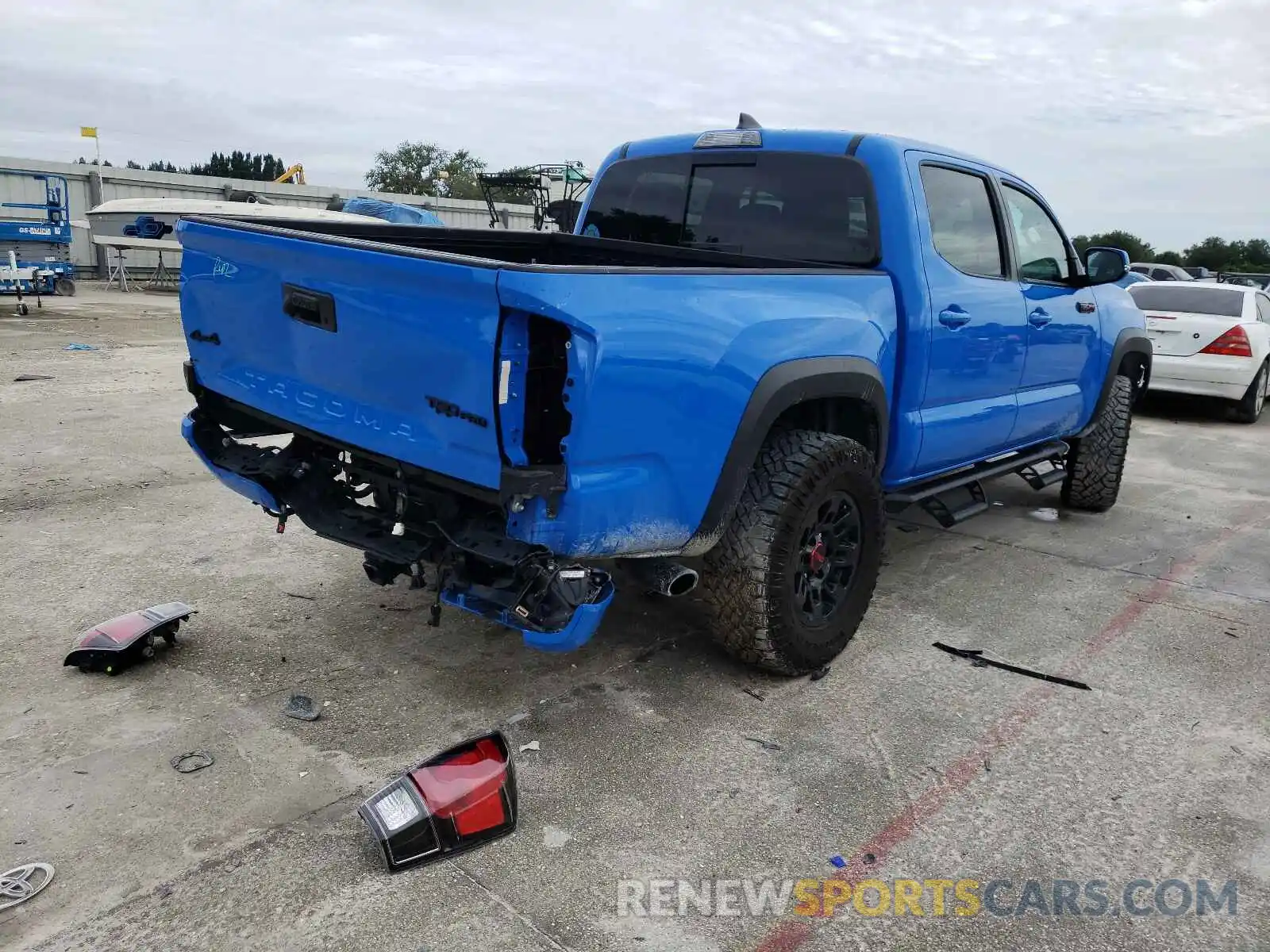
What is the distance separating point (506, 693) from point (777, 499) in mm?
1224

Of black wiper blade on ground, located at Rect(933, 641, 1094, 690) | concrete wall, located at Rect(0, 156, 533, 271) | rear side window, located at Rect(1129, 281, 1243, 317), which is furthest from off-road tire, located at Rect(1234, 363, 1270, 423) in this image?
concrete wall, located at Rect(0, 156, 533, 271)

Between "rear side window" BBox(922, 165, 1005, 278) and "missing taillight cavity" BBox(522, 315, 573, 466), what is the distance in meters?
2.21

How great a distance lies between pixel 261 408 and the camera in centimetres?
334

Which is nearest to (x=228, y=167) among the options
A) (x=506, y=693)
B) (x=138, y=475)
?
(x=138, y=475)

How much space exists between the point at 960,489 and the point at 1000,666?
3.78ft

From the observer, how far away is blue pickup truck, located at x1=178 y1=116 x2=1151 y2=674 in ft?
8.71

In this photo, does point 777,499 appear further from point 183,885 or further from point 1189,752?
point 183,885

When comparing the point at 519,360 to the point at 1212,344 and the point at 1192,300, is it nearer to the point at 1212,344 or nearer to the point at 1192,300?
the point at 1212,344

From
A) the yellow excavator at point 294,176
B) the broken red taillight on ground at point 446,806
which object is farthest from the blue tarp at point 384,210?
the broken red taillight on ground at point 446,806

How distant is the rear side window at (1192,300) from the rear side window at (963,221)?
7082 mm

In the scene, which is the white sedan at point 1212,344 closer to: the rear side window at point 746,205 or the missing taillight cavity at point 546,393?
the rear side window at point 746,205

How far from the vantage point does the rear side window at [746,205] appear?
13.4 feet

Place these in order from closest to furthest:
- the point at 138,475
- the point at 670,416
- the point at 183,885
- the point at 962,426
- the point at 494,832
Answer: the point at 183,885
the point at 494,832
the point at 670,416
the point at 962,426
the point at 138,475

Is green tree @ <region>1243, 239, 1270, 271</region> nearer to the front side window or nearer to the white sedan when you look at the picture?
the white sedan
